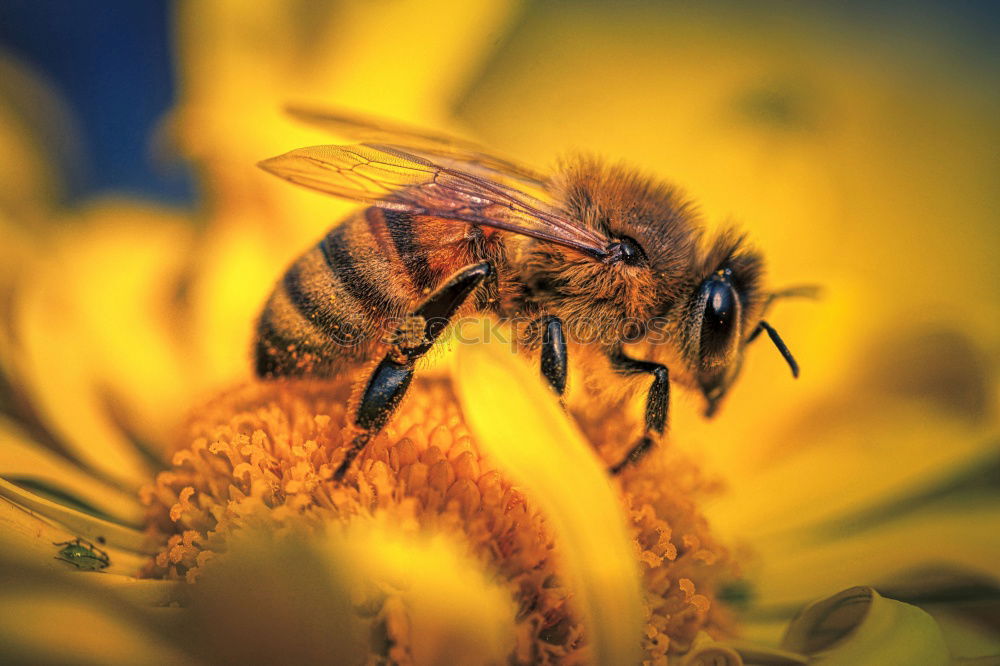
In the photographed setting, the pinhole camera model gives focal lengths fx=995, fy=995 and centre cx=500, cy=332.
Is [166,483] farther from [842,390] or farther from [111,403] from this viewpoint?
[842,390]

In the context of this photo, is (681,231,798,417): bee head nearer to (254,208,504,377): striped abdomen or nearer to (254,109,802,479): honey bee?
(254,109,802,479): honey bee

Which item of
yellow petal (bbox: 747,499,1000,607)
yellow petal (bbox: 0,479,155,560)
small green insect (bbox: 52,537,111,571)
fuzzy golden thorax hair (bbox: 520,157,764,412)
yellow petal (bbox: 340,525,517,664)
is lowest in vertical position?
yellow petal (bbox: 747,499,1000,607)

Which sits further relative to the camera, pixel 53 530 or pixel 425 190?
pixel 53 530

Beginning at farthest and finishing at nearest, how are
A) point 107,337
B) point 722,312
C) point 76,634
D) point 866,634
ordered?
point 107,337 → point 722,312 → point 866,634 → point 76,634

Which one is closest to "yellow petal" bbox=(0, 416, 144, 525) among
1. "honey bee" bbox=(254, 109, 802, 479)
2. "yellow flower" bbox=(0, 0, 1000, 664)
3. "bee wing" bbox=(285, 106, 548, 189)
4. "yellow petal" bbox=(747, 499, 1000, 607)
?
"yellow flower" bbox=(0, 0, 1000, 664)

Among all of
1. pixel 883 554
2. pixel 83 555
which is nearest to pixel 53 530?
pixel 83 555

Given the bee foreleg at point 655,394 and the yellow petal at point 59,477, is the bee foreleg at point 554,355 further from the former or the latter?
the yellow petal at point 59,477

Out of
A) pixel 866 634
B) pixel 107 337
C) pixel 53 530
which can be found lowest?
pixel 866 634

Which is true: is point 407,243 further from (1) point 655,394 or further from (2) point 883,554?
(2) point 883,554
